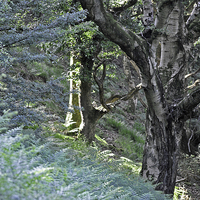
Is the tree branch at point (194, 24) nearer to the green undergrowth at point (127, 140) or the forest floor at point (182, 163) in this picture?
the forest floor at point (182, 163)

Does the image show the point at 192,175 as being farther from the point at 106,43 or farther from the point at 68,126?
the point at 106,43

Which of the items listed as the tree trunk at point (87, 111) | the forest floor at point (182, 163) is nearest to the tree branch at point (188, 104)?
the forest floor at point (182, 163)

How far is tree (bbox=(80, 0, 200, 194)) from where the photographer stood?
4.35 metres

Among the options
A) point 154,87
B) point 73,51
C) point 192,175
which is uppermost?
point 73,51

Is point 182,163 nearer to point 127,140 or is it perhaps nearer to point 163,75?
point 127,140

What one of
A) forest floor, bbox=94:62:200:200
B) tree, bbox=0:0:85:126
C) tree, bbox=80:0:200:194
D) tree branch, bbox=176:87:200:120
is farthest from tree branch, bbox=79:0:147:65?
forest floor, bbox=94:62:200:200

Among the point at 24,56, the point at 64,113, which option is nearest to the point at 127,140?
the point at 64,113

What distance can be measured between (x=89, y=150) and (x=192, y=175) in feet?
16.1

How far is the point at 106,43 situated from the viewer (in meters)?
6.37

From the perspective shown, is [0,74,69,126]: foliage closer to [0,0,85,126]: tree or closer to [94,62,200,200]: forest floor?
[0,0,85,126]: tree

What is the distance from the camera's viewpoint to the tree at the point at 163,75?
4.35 m

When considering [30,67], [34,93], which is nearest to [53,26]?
[34,93]

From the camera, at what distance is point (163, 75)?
5.10 m

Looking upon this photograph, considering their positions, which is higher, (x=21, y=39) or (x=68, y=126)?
(x=21, y=39)
